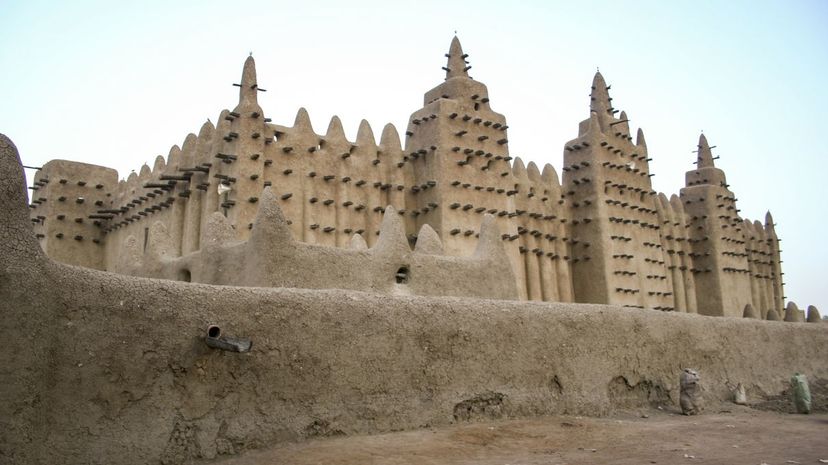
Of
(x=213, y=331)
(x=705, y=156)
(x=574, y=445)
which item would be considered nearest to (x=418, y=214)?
(x=574, y=445)

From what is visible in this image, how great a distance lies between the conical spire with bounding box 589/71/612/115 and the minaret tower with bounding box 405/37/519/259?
5.66m

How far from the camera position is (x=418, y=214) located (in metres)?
18.1

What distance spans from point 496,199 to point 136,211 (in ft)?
30.5

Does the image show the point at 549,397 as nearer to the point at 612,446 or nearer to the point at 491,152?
the point at 612,446

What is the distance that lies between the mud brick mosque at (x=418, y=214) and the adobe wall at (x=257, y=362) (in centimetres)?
250

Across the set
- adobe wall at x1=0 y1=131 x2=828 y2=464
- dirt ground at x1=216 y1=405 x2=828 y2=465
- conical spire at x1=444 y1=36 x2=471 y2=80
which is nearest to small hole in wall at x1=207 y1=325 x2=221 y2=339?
adobe wall at x1=0 y1=131 x2=828 y2=464

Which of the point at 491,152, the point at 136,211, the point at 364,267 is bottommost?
the point at 364,267

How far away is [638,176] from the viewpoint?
23.6 m

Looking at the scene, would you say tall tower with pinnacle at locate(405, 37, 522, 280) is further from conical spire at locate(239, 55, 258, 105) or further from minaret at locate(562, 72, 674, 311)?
conical spire at locate(239, 55, 258, 105)

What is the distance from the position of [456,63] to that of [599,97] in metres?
6.52

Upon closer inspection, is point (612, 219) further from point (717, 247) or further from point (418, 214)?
point (418, 214)

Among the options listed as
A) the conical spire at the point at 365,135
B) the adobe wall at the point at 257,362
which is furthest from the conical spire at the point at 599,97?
the adobe wall at the point at 257,362

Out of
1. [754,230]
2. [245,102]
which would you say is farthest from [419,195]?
[754,230]

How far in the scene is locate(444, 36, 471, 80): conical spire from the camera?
19969 millimetres
